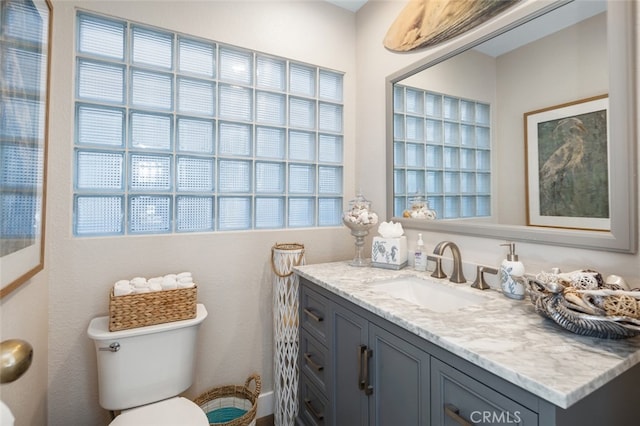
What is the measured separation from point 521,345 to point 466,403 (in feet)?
0.68

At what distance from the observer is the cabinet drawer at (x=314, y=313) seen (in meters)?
1.41

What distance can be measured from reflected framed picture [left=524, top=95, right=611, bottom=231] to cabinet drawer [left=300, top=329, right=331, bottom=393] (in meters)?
1.08

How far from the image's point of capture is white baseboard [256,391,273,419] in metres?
1.82

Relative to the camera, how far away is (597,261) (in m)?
0.98

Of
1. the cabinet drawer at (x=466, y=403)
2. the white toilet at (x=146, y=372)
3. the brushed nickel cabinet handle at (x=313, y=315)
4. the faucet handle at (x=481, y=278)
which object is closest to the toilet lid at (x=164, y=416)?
the white toilet at (x=146, y=372)

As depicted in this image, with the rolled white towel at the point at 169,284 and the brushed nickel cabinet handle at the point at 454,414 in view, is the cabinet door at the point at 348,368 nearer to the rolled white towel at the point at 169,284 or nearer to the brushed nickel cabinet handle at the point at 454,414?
the brushed nickel cabinet handle at the point at 454,414

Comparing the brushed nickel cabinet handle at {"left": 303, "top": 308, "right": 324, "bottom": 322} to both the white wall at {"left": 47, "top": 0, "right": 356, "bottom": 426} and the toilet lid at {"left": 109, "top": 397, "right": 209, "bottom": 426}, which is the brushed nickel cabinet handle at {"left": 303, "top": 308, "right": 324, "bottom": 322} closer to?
the white wall at {"left": 47, "top": 0, "right": 356, "bottom": 426}

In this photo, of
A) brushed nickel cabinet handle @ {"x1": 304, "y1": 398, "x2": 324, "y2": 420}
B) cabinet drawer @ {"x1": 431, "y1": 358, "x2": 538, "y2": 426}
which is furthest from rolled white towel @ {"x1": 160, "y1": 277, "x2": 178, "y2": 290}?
cabinet drawer @ {"x1": 431, "y1": 358, "x2": 538, "y2": 426}

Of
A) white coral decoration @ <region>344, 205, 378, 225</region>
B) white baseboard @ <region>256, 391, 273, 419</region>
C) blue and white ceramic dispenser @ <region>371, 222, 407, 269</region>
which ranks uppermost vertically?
white coral decoration @ <region>344, 205, 378, 225</region>

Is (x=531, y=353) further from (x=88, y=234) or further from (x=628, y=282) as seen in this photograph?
(x=88, y=234)

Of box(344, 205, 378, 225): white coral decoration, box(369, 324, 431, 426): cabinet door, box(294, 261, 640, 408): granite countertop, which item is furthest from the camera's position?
box(344, 205, 378, 225): white coral decoration

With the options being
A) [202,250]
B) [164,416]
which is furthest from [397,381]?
[202,250]

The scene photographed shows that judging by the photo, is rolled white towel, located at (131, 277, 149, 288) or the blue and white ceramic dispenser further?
the blue and white ceramic dispenser

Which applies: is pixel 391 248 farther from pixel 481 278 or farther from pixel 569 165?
pixel 569 165
